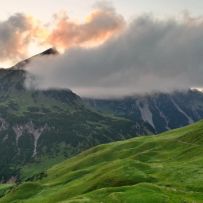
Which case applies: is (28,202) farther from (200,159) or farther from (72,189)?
(200,159)

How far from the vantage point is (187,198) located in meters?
106

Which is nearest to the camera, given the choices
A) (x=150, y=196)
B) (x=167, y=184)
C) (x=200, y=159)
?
(x=150, y=196)

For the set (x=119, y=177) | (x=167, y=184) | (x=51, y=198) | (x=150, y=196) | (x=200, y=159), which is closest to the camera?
(x=150, y=196)

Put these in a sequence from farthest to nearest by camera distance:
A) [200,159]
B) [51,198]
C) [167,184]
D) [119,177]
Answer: [200,159] < [51,198] < [119,177] < [167,184]

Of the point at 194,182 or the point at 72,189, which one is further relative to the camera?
the point at 72,189

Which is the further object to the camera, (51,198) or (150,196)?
(51,198)

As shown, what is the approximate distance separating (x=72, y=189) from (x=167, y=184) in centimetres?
4508

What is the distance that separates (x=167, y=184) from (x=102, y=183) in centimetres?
2395

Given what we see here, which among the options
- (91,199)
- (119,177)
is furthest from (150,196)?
(119,177)

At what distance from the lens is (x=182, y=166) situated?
16662cm

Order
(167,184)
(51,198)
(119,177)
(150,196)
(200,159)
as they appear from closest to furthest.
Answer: (150,196), (167,184), (119,177), (51,198), (200,159)

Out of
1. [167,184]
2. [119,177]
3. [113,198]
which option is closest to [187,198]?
Result: [113,198]

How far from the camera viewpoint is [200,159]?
179125mm

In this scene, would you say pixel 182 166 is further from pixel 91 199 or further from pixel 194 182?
pixel 91 199
